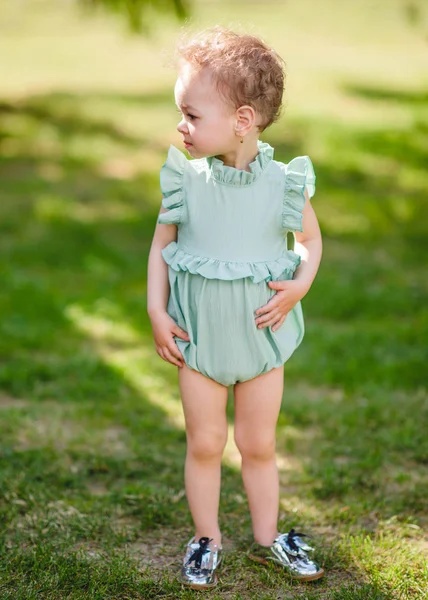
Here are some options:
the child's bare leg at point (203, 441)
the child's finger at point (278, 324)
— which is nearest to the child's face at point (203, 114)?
the child's finger at point (278, 324)

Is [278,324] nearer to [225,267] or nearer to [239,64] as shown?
[225,267]

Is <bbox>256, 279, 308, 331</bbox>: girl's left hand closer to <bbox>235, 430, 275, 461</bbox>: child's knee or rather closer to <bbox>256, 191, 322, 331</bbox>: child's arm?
<bbox>256, 191, 322, 331</bbox>: child's arm

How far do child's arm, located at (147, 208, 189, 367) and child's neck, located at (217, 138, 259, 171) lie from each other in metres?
0.27

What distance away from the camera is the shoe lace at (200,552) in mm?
2622

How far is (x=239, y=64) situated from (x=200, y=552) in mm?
1531

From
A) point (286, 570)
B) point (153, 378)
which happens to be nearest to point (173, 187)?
point (286, 570)

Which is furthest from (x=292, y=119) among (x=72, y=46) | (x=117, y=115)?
(x=72, y=46)

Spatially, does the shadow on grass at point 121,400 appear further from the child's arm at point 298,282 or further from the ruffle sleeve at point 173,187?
the ruffle sleeve at point 173,187

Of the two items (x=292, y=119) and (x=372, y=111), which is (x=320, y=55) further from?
(x=292, y=119)

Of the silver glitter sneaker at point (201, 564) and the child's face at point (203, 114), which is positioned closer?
the child's face at point (203, 114)

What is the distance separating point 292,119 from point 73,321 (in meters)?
7.31

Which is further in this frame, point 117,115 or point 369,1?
point 369,1

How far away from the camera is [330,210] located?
8516 mm

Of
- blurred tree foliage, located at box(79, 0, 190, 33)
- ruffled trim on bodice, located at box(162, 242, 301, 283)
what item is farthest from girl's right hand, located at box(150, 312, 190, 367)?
blurred tree foliage, located at box(79, 0, 190, 33)
